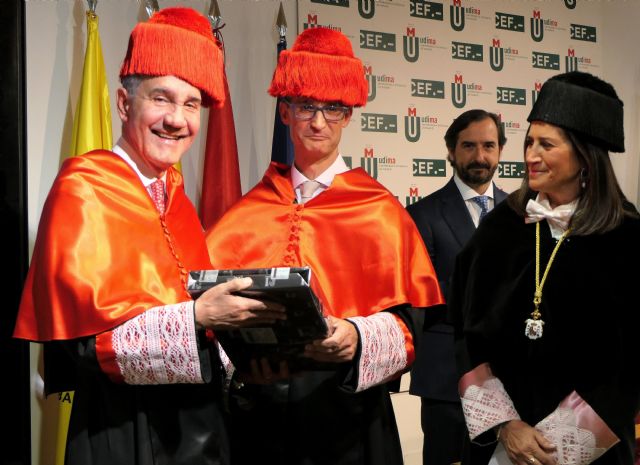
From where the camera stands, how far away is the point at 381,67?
502cm

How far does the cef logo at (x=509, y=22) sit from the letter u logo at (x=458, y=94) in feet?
1.81

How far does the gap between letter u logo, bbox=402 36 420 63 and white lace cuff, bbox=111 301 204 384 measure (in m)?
3.56

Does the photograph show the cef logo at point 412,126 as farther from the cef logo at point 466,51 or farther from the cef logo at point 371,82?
the cef logo at point 466,51

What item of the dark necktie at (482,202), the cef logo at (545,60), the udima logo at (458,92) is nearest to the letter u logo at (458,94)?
the udima logo at (458,92)

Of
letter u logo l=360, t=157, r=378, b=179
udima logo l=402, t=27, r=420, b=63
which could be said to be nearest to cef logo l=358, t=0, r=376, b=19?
udima logo l=402, t=27, r=420, b=63

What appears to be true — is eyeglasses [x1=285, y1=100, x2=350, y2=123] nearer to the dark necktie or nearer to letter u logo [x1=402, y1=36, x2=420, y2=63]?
the dark necktie

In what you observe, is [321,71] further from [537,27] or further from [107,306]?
[537,27]

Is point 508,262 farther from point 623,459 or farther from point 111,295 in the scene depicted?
point 111,295

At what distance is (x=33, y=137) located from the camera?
3801mm

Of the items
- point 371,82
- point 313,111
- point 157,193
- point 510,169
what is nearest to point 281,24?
point 371,82

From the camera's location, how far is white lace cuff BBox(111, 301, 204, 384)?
6.30ft

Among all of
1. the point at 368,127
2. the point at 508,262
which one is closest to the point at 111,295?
the point at 508,262

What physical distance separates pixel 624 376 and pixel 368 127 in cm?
300

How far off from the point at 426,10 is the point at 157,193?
3475 mm
